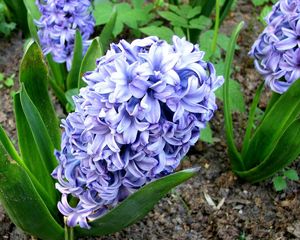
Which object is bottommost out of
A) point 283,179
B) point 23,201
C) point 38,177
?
point 283,179

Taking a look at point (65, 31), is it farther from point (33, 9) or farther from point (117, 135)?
point (117, 135)

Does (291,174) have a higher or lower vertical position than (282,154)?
lower

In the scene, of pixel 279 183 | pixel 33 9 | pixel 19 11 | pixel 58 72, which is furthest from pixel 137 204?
pixel 19 11

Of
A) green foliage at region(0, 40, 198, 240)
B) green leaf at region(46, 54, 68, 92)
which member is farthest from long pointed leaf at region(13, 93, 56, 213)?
green leaf at region(46, 54, 68, 92)

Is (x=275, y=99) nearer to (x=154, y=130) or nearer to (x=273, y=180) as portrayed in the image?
(x=273, y=180)

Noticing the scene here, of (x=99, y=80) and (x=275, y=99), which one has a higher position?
(x=99, y=80)

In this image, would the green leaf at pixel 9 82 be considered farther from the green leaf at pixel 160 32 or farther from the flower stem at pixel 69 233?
the flower stem at pixel 69 233

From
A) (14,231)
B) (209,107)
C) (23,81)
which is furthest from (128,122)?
(14,231)
